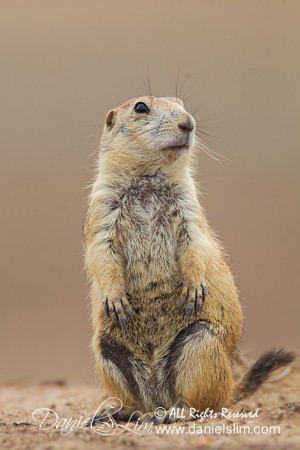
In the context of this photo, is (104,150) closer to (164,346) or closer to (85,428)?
(164,346)

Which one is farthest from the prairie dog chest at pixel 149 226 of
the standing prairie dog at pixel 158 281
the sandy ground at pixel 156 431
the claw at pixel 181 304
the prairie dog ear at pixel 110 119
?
the sandy ground at pixel 156 431

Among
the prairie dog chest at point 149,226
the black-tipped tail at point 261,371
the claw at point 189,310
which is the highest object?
the prairie dog chest at point 149,226

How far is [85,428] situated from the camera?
6773 mm

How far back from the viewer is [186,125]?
24.5ft

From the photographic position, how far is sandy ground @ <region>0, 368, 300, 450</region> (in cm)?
572

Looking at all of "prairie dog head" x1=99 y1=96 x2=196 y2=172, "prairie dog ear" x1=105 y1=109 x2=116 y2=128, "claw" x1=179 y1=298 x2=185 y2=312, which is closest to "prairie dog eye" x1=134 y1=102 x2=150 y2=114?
"prairie dog head" x1=99 y1=96 x2=196 y2=172

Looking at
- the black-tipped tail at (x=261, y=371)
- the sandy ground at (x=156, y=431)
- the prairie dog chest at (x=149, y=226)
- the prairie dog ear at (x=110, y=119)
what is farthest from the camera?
the prairie dog ear at (x=110, y=119)

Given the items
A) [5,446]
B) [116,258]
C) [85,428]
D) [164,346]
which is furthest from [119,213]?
[5,446]

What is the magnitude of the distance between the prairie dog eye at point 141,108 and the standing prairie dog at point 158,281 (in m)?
0.02

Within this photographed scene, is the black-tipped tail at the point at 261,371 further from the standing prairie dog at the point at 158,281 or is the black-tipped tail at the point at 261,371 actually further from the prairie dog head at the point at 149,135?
the prairie dog head at the point at 149,135

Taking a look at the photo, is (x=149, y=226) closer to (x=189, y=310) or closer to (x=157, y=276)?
(x=157, y=276)

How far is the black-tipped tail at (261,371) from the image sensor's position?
8086 millimetres

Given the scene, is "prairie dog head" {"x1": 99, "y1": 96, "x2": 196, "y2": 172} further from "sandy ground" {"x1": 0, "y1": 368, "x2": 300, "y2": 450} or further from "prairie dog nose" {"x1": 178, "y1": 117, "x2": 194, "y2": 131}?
"sandy ground" {"x1": 0, "y1": 368, "x2": 300, "y2": 450}

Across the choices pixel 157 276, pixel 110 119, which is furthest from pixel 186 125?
pixel 157 276
